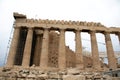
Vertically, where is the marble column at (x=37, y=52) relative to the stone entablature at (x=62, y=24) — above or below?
below

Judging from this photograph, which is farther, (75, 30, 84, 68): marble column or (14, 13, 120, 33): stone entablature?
(14, 13, 120, 33): stone entablature

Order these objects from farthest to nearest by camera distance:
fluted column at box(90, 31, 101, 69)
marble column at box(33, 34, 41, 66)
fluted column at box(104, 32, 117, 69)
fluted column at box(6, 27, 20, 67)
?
marble column at box(33, 34, 41, 66) → fluted column at box(104, 32, 117, 69) → fluted column at box(90, 31, 101, 69) → fluted column at box(6, 27, 20, 67)

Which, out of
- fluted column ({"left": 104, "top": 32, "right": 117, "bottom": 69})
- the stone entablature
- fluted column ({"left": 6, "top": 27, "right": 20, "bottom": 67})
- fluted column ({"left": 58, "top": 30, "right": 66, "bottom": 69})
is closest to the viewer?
fluted column ({"left": 6, "top": 27, "right": 20, "bottom": 67})

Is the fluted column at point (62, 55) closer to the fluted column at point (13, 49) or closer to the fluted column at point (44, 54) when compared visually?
the fluted column at point (44, 54)

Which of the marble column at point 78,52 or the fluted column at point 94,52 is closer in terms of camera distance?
the marble column at point 78,52

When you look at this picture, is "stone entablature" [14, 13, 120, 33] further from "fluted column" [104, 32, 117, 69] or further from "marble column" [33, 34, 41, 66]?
"marble column" [33, 34, 41, 66]

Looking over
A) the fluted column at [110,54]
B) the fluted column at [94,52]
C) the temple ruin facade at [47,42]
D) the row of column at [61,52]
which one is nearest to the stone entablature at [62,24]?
the temple ruin facade at [47,42]

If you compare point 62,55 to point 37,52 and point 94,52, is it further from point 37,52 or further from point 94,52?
point 37,52

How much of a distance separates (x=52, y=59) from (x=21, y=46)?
7.57 m

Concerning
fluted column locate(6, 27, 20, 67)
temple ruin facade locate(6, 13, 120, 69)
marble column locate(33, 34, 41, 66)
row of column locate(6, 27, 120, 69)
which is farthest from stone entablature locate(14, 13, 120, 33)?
marble column locate(33, 34, 41, 66)

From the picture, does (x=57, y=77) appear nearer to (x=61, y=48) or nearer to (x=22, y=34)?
(x=61, y=48)

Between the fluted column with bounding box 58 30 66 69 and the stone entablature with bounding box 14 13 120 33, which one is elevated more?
the stone entablature with bounding box 14 13 120 33

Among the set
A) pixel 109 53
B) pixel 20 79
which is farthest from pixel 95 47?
pixel 20 79

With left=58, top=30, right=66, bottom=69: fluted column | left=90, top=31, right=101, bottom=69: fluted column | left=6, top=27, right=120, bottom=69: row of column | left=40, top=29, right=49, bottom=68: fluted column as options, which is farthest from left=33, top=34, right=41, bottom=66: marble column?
left=90, top=31, right=101, bottom=69: fluted column
